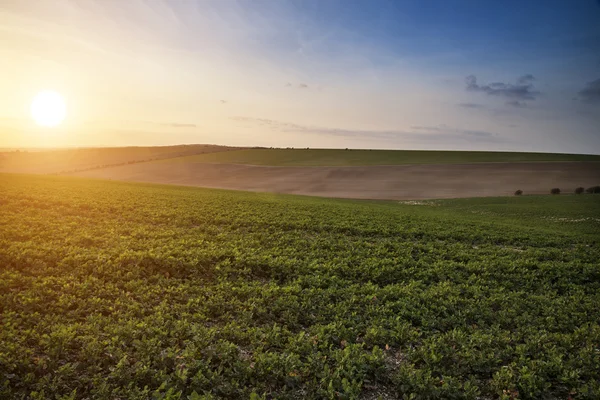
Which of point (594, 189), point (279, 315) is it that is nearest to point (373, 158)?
point (594, 189)

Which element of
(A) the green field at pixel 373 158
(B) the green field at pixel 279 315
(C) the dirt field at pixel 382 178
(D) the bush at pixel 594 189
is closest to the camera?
(B) the green field at pixel 279 315

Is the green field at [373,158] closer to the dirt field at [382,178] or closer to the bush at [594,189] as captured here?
the dirt field at [382,178]

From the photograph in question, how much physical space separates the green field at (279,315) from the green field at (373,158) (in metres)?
89.5

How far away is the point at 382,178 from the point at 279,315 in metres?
75.2

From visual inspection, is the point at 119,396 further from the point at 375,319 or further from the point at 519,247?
the point at 519,247

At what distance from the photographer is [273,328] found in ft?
30.6

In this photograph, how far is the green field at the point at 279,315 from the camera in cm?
735

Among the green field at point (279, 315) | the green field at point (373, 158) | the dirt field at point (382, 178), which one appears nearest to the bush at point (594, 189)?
the dirt field at point (382, 178)

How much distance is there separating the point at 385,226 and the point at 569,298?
40.3 ft

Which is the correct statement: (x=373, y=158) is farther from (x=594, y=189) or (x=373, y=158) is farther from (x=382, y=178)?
(x=594, y=189)

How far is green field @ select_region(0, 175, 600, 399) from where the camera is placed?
735cm

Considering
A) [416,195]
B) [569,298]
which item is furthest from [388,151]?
[569,298]

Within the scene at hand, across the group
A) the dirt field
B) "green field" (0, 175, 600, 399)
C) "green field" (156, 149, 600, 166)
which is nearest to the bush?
the dirt field

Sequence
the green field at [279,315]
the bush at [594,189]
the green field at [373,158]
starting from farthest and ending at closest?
1. the green field at [373,158]
2. the bush at [594,189]
3. the green field at [279,315]
